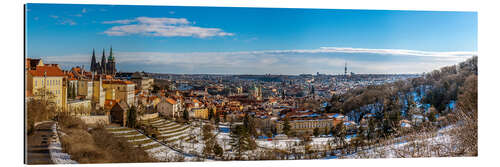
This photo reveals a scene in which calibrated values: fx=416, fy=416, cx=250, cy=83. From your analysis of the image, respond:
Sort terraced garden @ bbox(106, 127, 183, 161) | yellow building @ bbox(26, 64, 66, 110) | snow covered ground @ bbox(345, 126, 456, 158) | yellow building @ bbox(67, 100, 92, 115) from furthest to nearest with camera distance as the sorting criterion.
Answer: snow covered ground @ bbox(345, 126, 456, 158) < terraced garden @ bbox(106, 127, 183, 161) < yellow building @ bbox(67, 100, 92, 115) < yellow building @ bbox(26, 64, 66, 110)

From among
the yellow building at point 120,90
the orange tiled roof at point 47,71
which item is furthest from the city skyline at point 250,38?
the yellow building at point 120,90

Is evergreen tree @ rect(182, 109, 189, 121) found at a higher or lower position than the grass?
higher

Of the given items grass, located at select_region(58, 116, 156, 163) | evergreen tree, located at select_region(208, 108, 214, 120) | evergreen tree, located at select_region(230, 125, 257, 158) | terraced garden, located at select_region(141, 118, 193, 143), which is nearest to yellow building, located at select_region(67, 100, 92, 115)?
grass, located at select_region(58, 116, 156, 163)

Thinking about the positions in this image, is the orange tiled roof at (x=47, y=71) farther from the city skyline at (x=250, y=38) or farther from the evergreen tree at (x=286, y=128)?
the evergreen tree at (x=286, y=128)

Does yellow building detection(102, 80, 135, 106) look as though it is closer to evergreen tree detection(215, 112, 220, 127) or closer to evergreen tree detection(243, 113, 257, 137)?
evergreen tree detection(215, 112, 220, 127)
